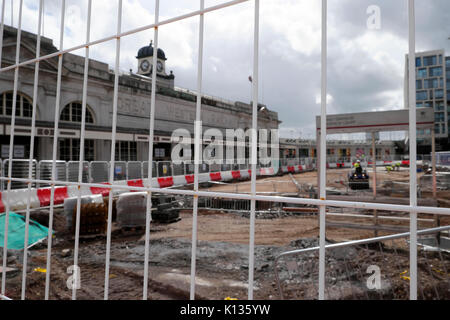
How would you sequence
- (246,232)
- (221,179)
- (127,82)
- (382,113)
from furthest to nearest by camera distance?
(127,82) < (221,179) < (246,232) < (382,113)

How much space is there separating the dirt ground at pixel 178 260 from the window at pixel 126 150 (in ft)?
43.1

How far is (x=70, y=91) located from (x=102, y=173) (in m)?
9.89

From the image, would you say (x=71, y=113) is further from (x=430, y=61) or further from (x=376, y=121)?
(x=430, y=61)

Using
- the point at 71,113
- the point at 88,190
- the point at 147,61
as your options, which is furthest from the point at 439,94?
the point at 88,190

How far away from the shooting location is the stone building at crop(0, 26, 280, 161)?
16328 millimetres

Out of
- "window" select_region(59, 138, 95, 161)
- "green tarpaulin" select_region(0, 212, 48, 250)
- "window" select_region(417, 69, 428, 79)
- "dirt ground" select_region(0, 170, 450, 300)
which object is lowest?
"dirt ground" select_region(0, 170, 450, 300)

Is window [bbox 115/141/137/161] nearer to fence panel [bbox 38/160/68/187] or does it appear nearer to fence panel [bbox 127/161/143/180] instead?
fence panel [bbox 127/161/143/180]

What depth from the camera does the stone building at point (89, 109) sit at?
53.6 ft

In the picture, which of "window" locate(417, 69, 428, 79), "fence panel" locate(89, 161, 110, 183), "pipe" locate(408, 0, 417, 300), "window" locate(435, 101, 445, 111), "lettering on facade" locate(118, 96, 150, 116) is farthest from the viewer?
"window" locate(417, 69, 428, 79)

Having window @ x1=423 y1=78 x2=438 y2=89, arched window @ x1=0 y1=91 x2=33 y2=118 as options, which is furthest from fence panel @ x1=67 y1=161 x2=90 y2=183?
window @ x1=423 y1=78 x2=438 y2=89

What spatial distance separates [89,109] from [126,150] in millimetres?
4018
